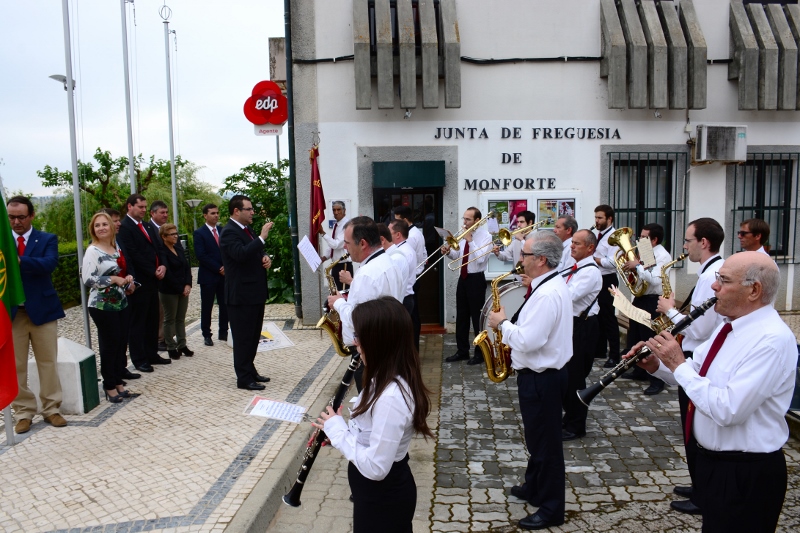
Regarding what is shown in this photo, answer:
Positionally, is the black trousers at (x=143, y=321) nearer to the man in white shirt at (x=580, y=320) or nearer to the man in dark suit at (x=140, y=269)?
the man in dark suit at (x=140, y=269)

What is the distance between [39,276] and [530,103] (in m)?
7.49

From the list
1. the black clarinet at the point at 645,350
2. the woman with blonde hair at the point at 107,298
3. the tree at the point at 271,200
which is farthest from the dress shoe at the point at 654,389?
the tree at the point at 271,200

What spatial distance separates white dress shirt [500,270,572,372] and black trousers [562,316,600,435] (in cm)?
151

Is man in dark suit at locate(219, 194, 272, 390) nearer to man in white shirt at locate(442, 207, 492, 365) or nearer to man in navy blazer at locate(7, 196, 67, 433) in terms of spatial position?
man in navy blazer at locate(7, 196, 67, 433)

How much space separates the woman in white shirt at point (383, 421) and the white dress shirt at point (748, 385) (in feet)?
3.86

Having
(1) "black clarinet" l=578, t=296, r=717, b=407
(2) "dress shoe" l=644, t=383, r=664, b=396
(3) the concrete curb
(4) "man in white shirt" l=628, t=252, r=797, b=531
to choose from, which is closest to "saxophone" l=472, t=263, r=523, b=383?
(1) "black clarinet" l=578, t=296, r=717, b=407

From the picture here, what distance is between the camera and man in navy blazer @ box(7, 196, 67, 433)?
5.43 m

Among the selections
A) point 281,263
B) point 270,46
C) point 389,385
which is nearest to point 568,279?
point 389,385

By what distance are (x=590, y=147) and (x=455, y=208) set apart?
2427mm

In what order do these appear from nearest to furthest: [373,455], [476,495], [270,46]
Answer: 1. [373,455]
2. [476,495]
3. [270,46]

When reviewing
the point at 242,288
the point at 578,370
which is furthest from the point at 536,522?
the point at 242,288

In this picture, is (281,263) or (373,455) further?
(281,263)

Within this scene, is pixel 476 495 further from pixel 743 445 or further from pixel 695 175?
pixel 695 175

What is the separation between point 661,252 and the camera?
7.04 meters
